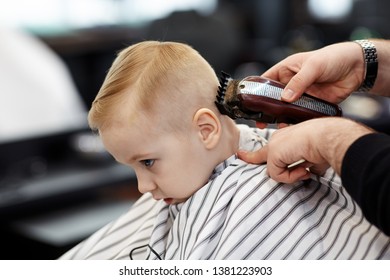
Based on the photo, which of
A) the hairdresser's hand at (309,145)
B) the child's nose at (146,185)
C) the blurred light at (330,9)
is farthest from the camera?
the blurred light at (330,9)

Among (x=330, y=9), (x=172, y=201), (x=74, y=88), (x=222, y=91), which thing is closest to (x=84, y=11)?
(x=74, y=88)

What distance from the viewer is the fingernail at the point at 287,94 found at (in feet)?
3.89

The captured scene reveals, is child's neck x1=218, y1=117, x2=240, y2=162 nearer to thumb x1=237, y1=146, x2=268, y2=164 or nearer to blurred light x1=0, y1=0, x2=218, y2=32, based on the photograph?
thumb x1=237, y1=146, x2=268, y2=164

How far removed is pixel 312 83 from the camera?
1272mm

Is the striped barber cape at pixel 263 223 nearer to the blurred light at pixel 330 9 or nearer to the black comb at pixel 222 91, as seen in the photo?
the black comb at pixel 222 91

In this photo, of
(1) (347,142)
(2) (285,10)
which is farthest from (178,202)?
(2) (285,10)

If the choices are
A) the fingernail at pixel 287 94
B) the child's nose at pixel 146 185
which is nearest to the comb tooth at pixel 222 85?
the fingernail at pixel 287 94

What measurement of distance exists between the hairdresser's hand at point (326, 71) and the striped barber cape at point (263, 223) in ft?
0.55

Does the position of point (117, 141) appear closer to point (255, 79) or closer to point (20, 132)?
point (255, 79)

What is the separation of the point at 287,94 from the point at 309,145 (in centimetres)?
10

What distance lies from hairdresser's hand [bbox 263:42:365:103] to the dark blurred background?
1.23 metres

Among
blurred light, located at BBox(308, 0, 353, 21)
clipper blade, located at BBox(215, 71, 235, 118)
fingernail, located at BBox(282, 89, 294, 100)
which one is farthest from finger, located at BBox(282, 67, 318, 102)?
blurred light, located at BBox(308, 0, 353, 21)
